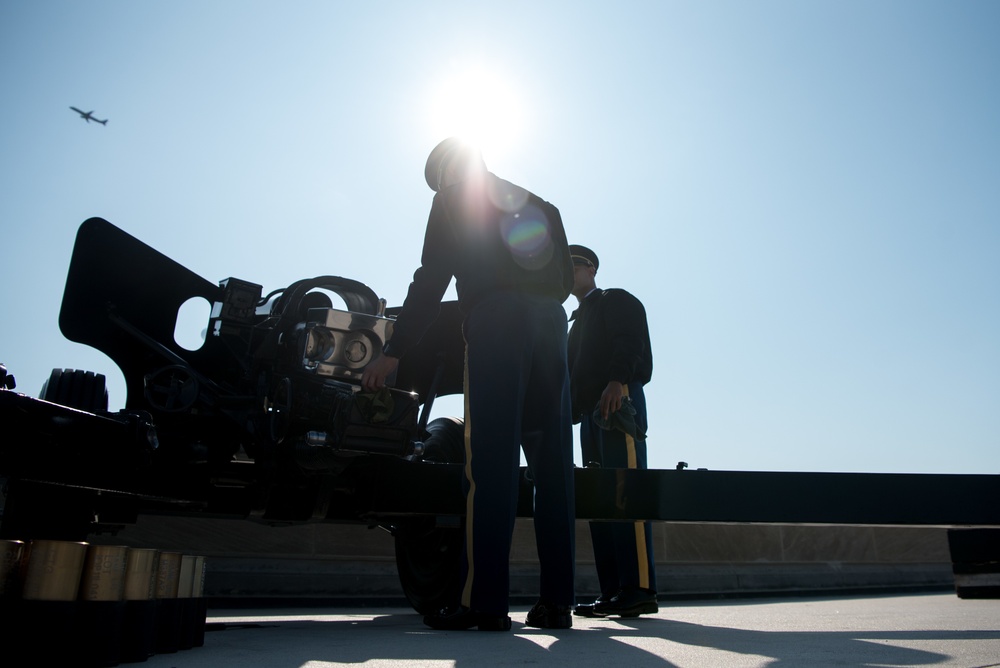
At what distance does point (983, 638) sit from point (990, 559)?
360 cm

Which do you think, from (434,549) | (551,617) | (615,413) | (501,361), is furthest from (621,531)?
(501,361)

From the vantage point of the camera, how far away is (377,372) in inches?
103

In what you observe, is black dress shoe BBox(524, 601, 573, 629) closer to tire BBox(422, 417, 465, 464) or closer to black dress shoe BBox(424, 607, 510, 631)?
black dress shoe BBox(424, 607, 510, 631)

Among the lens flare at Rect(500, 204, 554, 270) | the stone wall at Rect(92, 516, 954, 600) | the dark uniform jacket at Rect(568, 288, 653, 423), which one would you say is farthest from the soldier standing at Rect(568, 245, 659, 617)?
the stone wall at Rect(92, 516, 954, 600)

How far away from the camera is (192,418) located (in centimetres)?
282

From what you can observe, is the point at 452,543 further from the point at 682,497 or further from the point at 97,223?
the point at 97,223

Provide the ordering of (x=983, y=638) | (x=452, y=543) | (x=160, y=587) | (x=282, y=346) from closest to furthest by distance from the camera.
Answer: (x=160, y=587) < (x=983, y=638) < (x=282, y=346) < (x=452, y=543)

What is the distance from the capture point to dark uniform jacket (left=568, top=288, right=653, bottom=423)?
356cm

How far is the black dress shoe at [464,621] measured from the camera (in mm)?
2416

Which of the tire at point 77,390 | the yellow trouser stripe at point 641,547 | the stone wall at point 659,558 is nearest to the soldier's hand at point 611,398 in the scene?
the yellow trouser stripe at point 641,547

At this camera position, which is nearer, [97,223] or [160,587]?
[160,587]

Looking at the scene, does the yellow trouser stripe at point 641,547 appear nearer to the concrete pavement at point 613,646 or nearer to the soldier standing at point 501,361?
the concrete pavement at point 613,646

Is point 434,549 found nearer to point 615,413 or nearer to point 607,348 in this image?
point 615,413

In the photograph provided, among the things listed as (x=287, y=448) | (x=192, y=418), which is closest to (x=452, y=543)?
(x=287, y=448)
